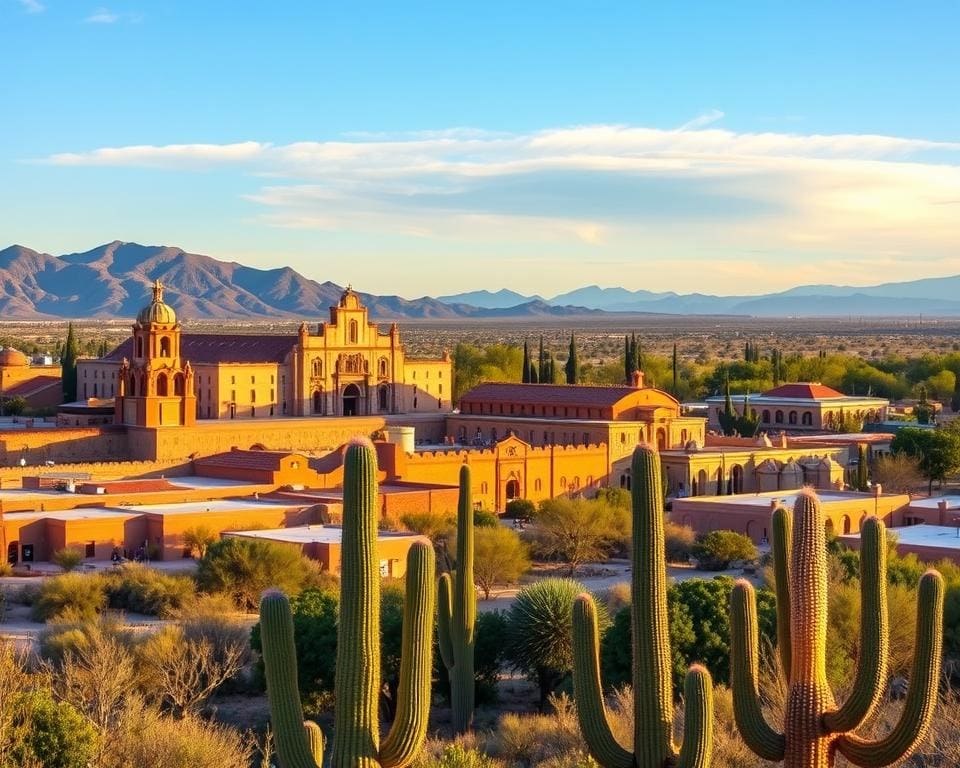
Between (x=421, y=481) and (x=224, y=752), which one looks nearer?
(x=224, y=752)

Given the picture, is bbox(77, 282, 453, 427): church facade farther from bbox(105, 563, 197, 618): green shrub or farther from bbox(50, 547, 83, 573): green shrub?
bbox(105, 563, 197, 618): green shrub

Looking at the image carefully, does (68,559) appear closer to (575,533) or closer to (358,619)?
(575,533)

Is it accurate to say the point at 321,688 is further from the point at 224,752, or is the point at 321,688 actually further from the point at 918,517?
the point at 918,517

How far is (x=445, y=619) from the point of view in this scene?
2756 cm

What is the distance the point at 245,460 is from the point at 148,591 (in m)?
18.9

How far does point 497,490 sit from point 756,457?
10818 mm

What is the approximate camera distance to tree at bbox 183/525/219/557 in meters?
47.4

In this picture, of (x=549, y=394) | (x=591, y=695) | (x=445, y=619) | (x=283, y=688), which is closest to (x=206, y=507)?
(x=549, y=394)

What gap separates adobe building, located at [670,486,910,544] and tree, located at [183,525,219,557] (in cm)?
1510

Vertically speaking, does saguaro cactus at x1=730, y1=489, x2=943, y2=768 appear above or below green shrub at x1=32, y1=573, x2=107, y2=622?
above

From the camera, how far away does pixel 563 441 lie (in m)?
68.5

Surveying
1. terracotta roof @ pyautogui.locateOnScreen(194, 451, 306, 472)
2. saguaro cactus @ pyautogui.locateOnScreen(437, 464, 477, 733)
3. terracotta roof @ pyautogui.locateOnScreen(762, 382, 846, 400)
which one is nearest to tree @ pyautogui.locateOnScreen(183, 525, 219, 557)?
terracotta roof @ pyautogui.locateOnScreen(194, 451, 306, 472)

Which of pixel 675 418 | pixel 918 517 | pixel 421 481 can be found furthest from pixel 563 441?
pixel 918 517

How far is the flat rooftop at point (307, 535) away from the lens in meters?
44.4
